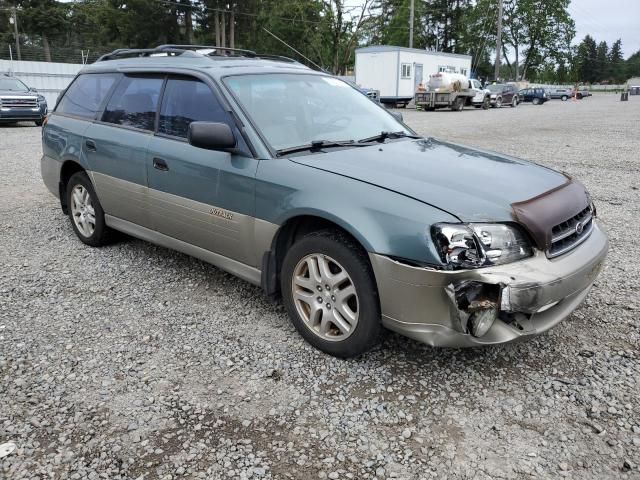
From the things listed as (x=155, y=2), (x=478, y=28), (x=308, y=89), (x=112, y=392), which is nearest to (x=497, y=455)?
(x=112, y=392)

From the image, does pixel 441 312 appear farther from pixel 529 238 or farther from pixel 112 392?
pixel 112 392

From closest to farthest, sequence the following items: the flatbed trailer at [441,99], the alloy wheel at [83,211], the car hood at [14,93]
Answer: the alloy wheel at [83,211] → the car hood at [14,93] → the flatbed trailer at [441,99]

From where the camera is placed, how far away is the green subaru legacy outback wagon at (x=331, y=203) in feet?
8.89

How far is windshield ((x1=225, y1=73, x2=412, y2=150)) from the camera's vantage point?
143 inches

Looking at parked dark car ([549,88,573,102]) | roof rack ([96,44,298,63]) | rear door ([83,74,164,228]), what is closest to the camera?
rear door ([83,74,164,228])

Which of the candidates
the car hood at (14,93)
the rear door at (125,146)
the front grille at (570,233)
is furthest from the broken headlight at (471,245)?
the car hood at (14,93)

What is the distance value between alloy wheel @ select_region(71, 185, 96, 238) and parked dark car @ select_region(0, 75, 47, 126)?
46.6 feet

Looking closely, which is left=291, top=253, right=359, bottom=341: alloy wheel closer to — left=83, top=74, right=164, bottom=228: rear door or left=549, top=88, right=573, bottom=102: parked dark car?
left=83, top=74, right=164, bottom=228: rear door

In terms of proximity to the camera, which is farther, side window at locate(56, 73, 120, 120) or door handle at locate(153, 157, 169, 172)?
side window at locate(56, 73, 120, 120)

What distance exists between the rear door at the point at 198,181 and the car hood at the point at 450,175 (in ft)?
1.52

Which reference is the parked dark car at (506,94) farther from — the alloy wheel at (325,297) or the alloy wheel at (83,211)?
the alloy wheel at (325,297)

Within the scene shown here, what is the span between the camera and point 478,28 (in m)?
69.6

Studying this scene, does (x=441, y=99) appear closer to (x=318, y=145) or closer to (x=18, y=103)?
(x=18, y=103)

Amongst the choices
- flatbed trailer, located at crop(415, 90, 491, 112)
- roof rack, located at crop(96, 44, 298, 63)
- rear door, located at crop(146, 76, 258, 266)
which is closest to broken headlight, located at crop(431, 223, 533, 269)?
rear door, located at crop(146, 76, 258, 266)
